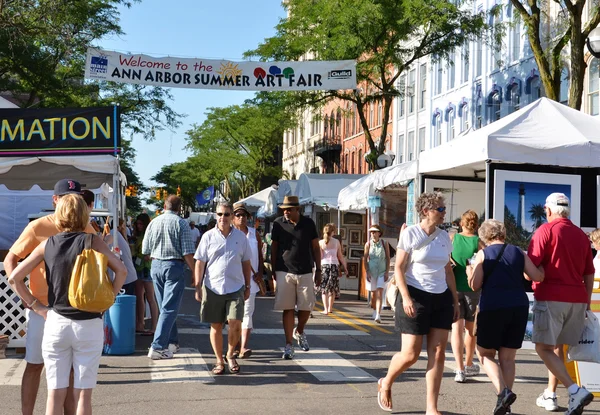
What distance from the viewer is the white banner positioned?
1973cm

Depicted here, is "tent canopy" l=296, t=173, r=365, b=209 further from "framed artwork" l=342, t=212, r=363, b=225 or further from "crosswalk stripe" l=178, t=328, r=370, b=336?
"crosswalk stripe" l=178, t=328, r=370, b=336

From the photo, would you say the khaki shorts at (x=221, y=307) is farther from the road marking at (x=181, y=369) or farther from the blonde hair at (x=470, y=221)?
the blonde hair at (x=470, y=221)

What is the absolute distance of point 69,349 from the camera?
570cm

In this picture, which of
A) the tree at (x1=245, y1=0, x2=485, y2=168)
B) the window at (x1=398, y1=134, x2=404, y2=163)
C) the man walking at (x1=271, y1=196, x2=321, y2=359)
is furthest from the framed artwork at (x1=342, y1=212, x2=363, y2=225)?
the window at (x1=398, y1=134, x2=404, y2=163)

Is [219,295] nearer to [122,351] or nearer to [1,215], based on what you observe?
[122,351]

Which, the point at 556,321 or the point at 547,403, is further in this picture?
the point at 547,403

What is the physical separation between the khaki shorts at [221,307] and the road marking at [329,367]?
3.43 feet

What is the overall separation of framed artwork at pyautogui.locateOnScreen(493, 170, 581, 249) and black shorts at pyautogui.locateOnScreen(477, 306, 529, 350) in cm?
516

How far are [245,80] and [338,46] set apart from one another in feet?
35.9

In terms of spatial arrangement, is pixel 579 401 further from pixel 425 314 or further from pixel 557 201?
pixel 557 201

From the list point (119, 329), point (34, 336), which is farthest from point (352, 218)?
point (34, 336)

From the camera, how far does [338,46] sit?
30.5 metres

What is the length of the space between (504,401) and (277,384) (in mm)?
2496

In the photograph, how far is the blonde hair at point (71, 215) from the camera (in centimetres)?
580
